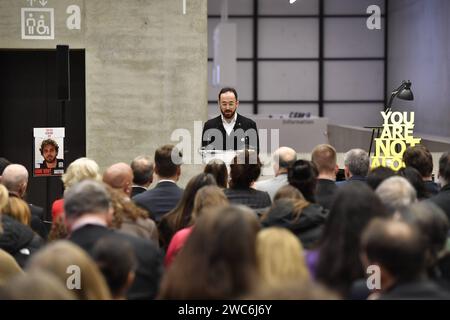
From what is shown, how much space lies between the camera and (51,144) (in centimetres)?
886

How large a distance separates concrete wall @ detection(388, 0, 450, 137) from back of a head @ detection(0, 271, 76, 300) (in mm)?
17510

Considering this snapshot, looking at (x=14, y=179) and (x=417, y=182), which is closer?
(x=417, y=182)

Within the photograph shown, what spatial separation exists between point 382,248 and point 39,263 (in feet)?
3.44

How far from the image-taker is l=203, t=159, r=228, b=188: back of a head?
5.75m

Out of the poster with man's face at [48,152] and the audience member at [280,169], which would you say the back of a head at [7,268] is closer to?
the audience member at [280,169]

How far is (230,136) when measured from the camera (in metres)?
7.26

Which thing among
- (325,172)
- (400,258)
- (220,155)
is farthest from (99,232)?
(220,155)

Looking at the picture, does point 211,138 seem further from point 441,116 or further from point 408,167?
point 441,116

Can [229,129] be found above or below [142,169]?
above

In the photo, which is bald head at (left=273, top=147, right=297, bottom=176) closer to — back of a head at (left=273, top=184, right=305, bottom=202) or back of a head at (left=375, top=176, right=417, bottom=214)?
back of a head at (left=273, top=184, right=305, bottom=202)

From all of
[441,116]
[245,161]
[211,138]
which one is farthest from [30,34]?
[441,116]

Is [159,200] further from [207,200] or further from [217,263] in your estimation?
[217,263]

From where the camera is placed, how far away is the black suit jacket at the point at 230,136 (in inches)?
283

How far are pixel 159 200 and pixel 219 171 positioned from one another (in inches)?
20.3
